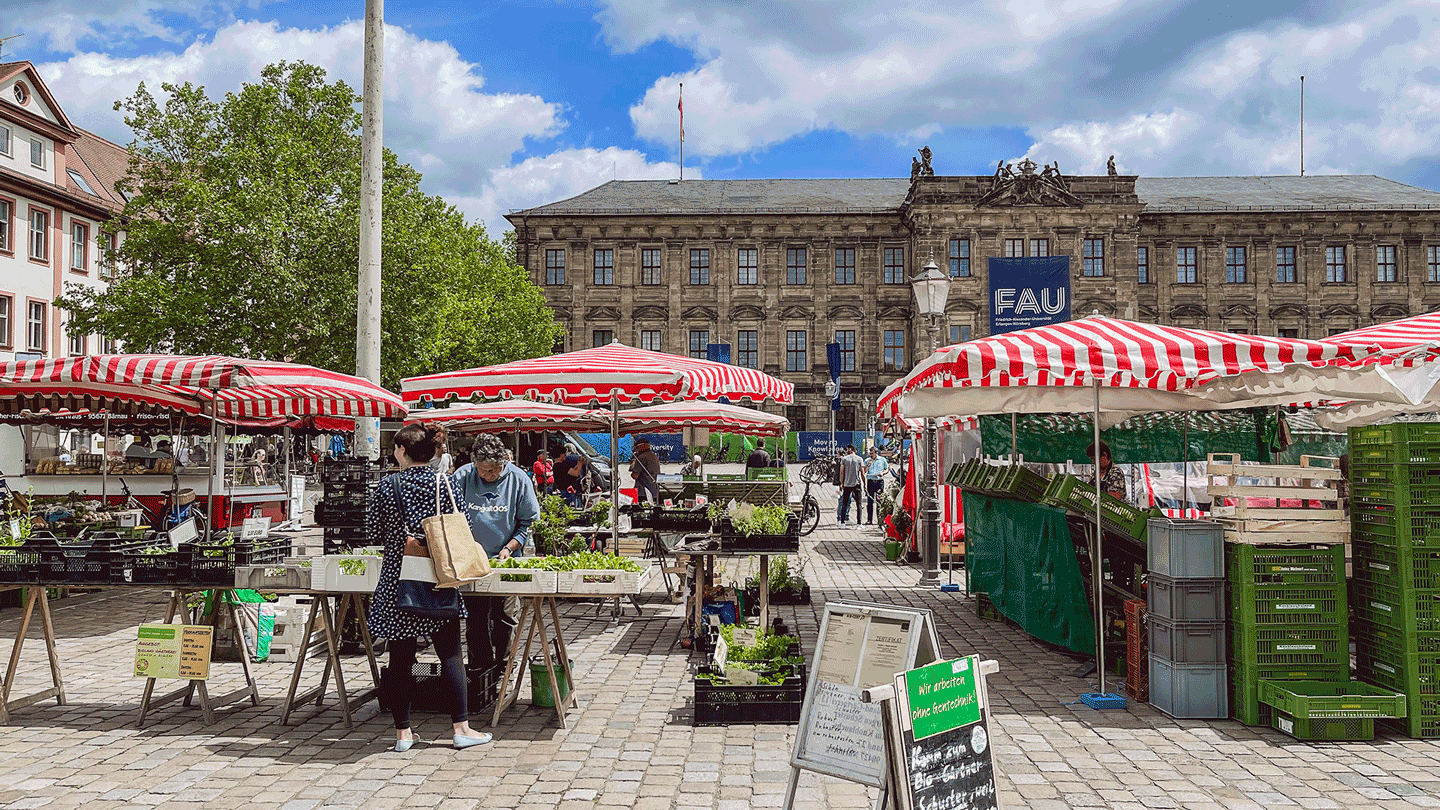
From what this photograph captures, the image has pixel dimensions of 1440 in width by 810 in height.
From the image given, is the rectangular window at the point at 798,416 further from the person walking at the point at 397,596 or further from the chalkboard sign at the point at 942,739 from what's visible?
the chalkboard sign at the point at 942,739

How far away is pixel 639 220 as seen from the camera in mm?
53719

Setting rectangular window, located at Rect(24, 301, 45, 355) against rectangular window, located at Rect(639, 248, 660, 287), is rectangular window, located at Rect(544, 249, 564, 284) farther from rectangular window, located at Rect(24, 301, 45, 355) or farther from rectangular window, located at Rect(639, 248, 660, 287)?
rectangular window, located at Rect(24, 301, 45, 355)

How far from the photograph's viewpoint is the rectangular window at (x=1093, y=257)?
2023 inches

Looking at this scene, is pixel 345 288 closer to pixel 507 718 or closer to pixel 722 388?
pixel 722 388

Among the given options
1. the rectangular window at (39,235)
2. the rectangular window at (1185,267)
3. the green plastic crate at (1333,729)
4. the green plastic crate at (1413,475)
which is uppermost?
the rectangular window at (1185,267)

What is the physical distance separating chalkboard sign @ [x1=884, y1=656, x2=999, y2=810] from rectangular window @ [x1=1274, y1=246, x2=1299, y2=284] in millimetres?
56552

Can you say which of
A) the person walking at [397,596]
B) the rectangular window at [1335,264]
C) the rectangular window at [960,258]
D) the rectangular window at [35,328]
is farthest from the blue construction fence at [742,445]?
the person walking at [397,596]

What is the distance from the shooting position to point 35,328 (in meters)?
34.9

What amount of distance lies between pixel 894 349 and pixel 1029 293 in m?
42.1

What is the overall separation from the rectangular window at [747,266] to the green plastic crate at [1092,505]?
46.4m

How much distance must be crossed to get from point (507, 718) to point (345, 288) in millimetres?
21459

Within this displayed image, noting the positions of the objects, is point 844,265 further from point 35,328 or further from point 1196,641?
point 1196,641

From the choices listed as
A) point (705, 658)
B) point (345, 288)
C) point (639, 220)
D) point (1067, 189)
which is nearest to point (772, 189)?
point (639, 220)


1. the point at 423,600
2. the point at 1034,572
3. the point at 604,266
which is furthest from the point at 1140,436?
the point at 604,266
